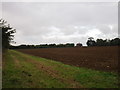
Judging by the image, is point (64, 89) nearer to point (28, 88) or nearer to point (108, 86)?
point (28, 88)

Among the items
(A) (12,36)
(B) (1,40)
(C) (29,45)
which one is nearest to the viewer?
(B) (1,40)

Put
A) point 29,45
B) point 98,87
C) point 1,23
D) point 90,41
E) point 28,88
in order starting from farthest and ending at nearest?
point 90,41
point 29,45
point 1,23
point 98,87
point 28,88

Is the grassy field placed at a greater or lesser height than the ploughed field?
greater

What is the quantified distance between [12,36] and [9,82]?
1202 inches

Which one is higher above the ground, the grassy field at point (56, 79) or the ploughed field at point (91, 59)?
the grassy field at point (56, 79)

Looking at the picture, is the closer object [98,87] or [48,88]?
[48,88]

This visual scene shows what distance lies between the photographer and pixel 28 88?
19.9 feet

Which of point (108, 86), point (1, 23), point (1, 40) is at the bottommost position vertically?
point (108, 86)

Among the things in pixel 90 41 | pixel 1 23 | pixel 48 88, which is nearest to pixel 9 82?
pixel 48 88

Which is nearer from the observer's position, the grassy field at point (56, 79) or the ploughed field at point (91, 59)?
the grassy field at point (56, 79)

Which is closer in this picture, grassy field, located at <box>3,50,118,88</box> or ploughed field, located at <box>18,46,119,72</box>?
grassy field, located at <box>3,50,118,88</box>

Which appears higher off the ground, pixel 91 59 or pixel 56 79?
pixel 56 79

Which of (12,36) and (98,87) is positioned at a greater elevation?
(12,36)

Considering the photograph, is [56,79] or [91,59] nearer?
[56,79]
